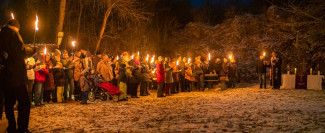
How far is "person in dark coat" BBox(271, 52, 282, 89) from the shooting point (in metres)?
16.9

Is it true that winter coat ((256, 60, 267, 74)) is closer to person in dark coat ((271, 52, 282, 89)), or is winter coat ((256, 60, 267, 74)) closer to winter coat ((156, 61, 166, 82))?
person in dark coat ((271, 52, 282, 89))

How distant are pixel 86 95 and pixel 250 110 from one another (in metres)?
6.00

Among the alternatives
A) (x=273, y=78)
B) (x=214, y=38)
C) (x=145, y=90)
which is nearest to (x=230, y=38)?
(x=214, y=38)

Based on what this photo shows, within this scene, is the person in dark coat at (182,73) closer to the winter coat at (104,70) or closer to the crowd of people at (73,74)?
the crowd of people at (73,74)

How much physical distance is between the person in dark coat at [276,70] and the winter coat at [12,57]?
14622 millimetres

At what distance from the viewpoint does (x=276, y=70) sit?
17.0 metres

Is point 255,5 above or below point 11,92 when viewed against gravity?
above

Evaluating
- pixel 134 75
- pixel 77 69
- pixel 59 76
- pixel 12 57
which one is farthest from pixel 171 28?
pixel 12 57

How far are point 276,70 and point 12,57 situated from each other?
15.0 metres

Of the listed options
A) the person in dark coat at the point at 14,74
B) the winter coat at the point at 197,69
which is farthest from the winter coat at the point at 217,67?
the person in dark coat at the point at 14,74

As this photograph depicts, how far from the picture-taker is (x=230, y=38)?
125ft

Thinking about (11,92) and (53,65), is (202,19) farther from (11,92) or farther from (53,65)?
(11,92)

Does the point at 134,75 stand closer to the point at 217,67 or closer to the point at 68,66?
the point at 68,66

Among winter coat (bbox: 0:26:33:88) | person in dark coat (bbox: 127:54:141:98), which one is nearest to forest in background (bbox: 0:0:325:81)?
person in dark coat (bbox: 127:54:141:98)
